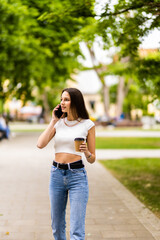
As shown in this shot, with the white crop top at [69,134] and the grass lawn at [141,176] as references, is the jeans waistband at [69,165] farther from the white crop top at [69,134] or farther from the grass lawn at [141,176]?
the grass lawn at [141,176]

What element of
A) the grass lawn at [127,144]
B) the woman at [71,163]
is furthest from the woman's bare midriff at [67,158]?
the grass lawn at [127,144]

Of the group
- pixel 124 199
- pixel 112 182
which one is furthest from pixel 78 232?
pixel 112 182

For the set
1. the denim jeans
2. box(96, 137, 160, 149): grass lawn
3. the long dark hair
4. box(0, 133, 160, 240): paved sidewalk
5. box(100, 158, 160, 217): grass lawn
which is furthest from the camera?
box(96, 137, 160, 149): grass lawn

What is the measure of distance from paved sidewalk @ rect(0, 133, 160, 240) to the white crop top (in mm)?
1568

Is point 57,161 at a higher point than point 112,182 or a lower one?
higher

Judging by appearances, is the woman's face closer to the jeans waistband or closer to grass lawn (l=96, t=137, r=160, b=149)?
the jeans waistband

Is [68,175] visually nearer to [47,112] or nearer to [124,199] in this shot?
[124,199]

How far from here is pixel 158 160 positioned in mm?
12789

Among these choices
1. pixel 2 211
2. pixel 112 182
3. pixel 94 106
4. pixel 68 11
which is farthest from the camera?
pixel 94 106

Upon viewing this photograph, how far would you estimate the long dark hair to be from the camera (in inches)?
141

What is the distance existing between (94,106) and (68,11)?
257 ft

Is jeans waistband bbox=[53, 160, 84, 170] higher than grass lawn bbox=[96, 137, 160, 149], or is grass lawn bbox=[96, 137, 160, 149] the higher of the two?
jeans waistband bbox=[53, 160, 84, 170]

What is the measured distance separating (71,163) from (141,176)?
6377mm

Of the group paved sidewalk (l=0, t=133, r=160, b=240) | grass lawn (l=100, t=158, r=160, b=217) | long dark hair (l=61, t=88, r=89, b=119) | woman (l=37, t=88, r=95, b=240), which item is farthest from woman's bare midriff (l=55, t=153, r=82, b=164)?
grass lawn (l=100, t=158, r=160, b=217)
